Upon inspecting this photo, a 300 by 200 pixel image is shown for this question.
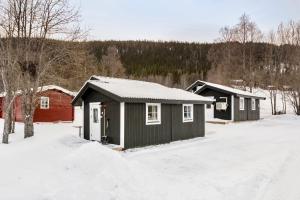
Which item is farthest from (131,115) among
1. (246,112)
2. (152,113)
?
(246,112)

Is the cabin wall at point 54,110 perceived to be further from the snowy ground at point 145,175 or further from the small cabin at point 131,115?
the snowy ground at point 145,175

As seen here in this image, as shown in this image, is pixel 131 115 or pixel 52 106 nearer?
pixel 131 115

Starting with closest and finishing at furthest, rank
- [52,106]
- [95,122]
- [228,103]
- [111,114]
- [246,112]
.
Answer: [111,114]
[95,122]
[52,106]
[228,103]
[246,112]

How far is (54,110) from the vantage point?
2784cm

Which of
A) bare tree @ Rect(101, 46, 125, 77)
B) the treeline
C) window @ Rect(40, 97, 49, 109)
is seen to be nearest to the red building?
window @ Rect(40, 97, 49, 109)

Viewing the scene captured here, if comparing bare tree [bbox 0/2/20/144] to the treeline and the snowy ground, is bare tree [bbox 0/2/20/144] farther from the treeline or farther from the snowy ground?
Answer: the treeline

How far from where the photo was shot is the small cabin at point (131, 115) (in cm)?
1377

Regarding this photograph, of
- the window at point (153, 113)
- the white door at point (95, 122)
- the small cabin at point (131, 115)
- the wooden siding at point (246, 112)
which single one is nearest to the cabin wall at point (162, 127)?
the small cabin at point (131, 115)

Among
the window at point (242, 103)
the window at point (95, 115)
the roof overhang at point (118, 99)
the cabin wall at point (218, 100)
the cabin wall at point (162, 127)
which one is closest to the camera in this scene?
the roof overhang at point (118, 99)

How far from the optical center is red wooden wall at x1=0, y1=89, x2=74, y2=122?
27031 millimetres

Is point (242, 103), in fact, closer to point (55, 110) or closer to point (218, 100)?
point (218, 100)

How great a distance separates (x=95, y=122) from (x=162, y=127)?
10.6ft

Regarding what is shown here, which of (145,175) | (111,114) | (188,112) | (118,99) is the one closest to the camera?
(145,175)

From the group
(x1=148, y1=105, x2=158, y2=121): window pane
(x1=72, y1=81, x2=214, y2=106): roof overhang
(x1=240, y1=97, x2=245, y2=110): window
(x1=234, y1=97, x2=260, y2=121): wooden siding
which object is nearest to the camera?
(x1=72, y1=81, x2=214, y2=106): roof overhang
